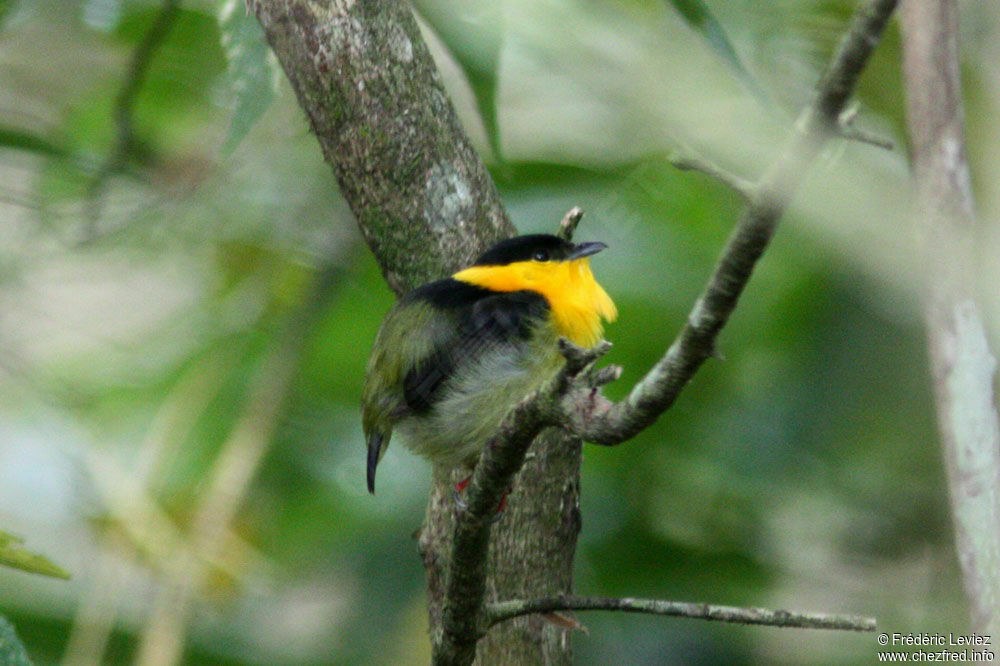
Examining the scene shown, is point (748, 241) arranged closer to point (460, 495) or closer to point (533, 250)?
point (460, 495)

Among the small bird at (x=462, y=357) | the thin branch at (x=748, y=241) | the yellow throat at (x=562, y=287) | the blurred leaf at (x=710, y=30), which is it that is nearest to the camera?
the thin branch at (x=748, y=241)

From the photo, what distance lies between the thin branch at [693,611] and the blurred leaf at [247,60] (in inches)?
57.1

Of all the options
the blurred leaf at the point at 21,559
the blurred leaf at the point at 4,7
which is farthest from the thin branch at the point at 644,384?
the blurred leaf at the point at 4,7

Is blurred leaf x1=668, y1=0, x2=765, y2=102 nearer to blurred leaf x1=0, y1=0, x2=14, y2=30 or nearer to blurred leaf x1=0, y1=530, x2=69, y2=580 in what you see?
blurred leaf x1=0, y1=530, x2=69, y2=580

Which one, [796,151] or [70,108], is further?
[70,108]

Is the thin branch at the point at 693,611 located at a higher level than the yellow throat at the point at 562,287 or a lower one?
higher

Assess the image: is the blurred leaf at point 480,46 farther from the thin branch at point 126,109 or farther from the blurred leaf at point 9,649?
the blurred leaf at point 9,649

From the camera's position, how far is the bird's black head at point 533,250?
2547 millimetres

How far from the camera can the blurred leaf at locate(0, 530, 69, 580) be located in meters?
1.47

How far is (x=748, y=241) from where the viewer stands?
3.59ft

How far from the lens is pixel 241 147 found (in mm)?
3914

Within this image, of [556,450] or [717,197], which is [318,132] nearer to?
[556,450]

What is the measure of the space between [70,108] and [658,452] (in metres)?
2.79

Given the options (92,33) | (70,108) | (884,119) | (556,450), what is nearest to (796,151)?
(556,450)
